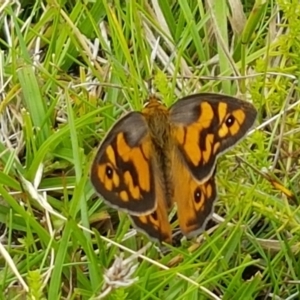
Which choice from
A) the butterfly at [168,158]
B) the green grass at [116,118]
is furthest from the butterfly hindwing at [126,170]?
the green grass at [116,118]

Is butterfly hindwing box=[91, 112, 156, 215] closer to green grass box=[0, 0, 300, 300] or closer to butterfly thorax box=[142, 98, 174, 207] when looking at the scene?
butterfly thorax box=[142, 98, 174, 207]

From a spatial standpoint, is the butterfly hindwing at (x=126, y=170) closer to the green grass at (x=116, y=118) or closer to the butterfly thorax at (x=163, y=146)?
the butterfly thorax at (x=163, y=146)

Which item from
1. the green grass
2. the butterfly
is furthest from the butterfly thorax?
the green grass

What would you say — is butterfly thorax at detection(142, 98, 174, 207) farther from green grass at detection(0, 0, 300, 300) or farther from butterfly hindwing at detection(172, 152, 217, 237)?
green grass at detection(0, 0, 300, 300)

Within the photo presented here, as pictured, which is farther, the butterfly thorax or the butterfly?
the butterfly thorax

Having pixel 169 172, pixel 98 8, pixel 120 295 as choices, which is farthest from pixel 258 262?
pixel 98 8

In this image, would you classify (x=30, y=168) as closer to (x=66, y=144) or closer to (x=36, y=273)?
(x=66, y=144)

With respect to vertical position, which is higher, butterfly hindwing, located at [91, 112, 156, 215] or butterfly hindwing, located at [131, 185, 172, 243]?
butterfly hindwing, located at [91, 112, 156, 215]

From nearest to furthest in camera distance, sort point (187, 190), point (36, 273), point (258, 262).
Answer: point (36, 273) → point (187, 190) → point (258, 262)
